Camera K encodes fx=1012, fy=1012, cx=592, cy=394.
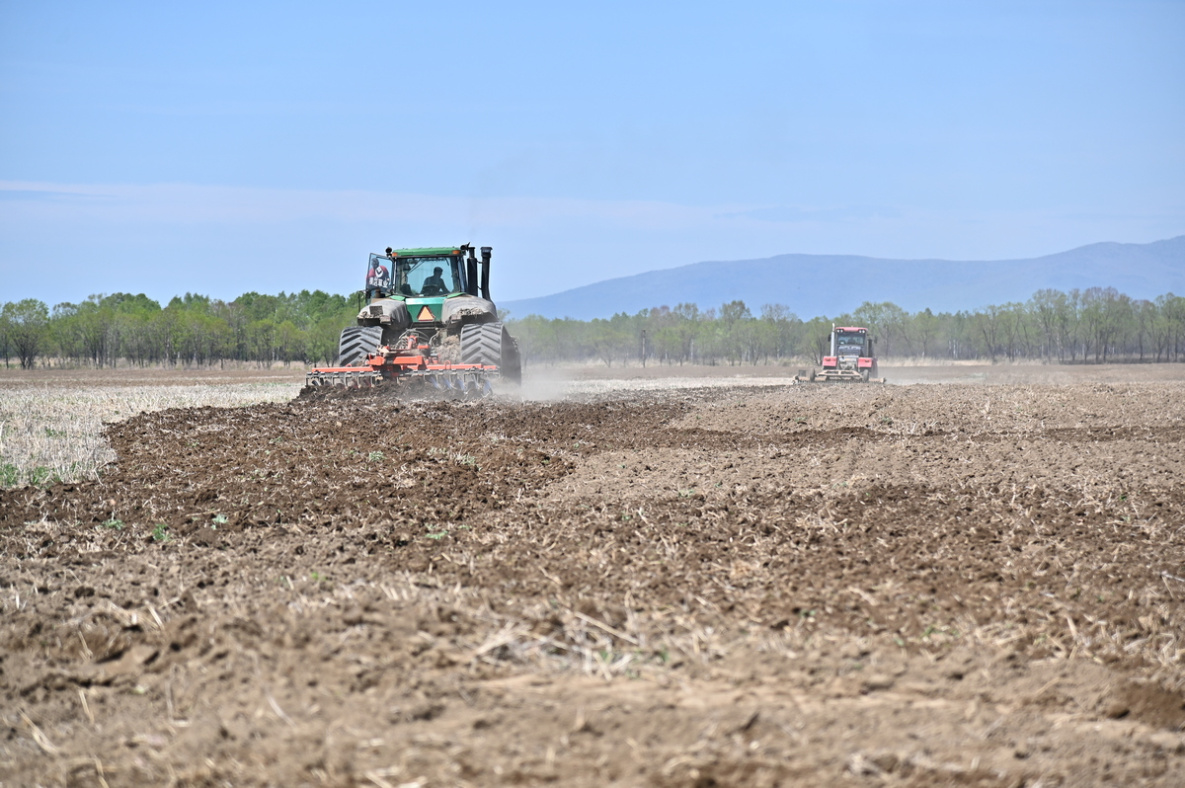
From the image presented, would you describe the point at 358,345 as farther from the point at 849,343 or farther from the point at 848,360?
the point at 849,343

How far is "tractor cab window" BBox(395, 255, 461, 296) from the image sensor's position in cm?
2258

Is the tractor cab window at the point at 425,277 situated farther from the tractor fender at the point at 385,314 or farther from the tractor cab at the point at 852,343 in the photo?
the tractor cab at the point at 852,343

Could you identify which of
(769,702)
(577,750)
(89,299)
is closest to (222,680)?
(577,750)

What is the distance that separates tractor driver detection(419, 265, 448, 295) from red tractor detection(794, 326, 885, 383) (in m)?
19.6

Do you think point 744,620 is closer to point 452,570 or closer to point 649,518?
point 452,570

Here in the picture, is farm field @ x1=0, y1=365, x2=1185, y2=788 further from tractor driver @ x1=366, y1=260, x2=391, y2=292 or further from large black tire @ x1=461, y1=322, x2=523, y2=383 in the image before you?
tractor driver @ x1=366, y1=260, x2=391, y2=292

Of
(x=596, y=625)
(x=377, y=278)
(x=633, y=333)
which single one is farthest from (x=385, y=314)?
(x=633, y=333)

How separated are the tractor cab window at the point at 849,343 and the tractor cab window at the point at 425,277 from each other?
72.8 ft

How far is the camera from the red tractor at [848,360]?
3872 cm

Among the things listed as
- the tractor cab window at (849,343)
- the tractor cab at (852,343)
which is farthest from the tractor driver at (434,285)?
the tractor cab window at (849,343)

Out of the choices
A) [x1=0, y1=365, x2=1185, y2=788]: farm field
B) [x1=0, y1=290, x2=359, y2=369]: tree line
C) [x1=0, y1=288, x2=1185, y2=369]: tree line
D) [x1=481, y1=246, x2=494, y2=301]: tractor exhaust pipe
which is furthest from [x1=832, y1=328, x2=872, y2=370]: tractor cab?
[x1=0, y1=290, x2=359, y2=369]: tree line

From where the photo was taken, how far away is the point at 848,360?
39.4m

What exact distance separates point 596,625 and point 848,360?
35795 mm

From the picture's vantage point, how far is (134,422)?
16.2 m
